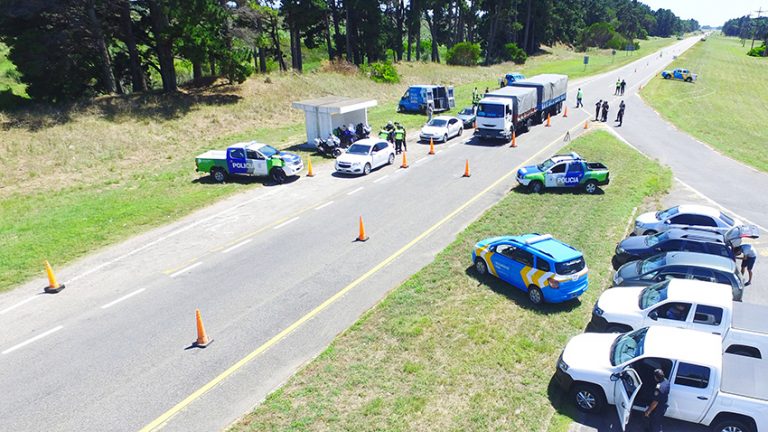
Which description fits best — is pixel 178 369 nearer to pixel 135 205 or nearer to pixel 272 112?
pixel 135 205

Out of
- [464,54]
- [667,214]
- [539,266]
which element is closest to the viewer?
[539,266]

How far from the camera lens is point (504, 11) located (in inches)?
3226

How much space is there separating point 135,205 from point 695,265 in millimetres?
20874

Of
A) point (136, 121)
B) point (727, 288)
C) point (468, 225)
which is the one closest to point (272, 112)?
point (136, 121)

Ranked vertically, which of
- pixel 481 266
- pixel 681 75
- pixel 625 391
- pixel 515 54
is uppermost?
pixel 515 54

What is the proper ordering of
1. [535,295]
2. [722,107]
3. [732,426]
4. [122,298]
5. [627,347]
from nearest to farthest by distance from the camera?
[732,426], [627,347], [535,295], [122,298], [722,107]

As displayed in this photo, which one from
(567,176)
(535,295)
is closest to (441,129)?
(567,176)

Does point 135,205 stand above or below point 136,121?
below

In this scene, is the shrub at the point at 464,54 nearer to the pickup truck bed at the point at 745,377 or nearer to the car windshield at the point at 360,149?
the car windshield at the point at 360,149

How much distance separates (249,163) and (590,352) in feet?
61.4

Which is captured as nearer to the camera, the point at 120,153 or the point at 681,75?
the point at 120,153

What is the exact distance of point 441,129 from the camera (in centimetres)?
3209

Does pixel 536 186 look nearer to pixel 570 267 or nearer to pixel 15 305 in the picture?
pixel 570 267

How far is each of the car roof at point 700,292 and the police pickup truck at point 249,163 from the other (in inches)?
697
